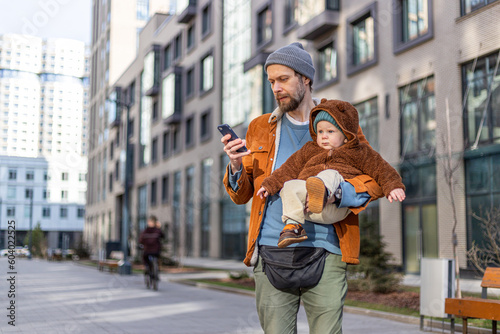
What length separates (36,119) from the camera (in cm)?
964

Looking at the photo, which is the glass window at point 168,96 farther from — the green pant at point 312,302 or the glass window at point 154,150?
the green pant at point 312,302

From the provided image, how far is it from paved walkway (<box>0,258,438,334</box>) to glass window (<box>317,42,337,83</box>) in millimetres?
13964

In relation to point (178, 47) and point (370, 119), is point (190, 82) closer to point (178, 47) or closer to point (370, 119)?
point (178, 47)

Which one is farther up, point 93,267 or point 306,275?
point 306,275

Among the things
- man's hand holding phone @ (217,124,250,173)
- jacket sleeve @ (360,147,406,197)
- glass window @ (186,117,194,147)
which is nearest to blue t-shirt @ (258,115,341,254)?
man's hand holding phone @ (217,124,250,173)

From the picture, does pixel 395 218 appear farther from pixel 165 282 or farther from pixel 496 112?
pixel 165 282

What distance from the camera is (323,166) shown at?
3.07m

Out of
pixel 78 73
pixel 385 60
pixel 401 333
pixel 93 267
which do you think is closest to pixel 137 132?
pixel 93 267

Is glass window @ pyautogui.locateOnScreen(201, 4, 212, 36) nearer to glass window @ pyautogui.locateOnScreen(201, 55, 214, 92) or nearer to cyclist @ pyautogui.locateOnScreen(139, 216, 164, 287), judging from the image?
glass window @ pyautogui.locateOnScreen(201, 55, 214, 92)

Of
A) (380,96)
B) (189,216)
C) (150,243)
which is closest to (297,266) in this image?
(150,243)

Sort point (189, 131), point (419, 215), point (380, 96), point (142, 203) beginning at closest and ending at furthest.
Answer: point (419, 215) → point (380, 96) → point (189, 131) → point (142, 203)

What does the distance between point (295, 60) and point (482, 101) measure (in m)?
17.2

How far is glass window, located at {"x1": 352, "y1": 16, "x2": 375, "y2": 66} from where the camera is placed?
24.7 metres

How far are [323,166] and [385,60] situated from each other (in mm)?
21496
